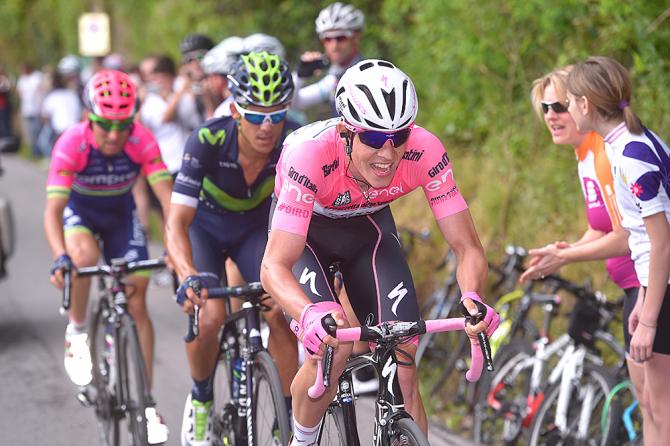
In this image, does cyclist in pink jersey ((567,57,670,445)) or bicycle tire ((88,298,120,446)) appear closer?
cyclist in pink jersey ((567,57,670,445))

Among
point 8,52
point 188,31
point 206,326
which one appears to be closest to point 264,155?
point 206,326

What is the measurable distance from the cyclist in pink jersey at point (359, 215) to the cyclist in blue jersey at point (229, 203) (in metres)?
0.72

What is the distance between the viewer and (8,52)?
41.0 metres

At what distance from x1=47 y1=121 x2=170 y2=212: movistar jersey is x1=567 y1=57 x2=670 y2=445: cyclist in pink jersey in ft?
8.87

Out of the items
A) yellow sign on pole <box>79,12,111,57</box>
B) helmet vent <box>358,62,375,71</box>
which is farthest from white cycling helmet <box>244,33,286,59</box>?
yellow sign on pole <box>79,12,111,57</box>

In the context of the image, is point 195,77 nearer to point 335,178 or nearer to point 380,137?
point 335,178

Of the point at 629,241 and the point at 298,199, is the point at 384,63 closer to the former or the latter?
the point at 298,199

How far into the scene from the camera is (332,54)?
25.5 ft

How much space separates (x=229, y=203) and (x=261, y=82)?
783mm

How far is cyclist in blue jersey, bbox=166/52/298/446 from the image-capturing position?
5.26 metres

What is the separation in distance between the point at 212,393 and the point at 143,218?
2249 mm

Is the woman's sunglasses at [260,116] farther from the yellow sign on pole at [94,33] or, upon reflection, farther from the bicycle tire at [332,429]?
the yellow sign on pole at [94,33]

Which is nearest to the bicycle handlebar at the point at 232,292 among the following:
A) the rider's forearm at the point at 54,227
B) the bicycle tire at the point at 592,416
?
the rider's forearm at the point at 54,227

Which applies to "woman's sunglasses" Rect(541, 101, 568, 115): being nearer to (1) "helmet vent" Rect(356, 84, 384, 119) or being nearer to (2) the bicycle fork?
(2) the bicycle fork
